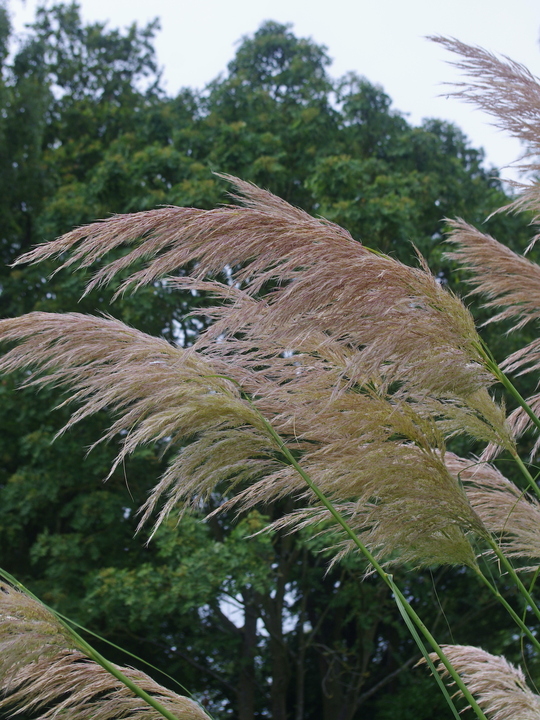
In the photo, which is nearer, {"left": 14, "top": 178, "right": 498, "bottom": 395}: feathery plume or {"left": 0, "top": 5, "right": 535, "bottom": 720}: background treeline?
{"left": 14, "top": 178, "right": 498, "bottom": 395}: feathery plume

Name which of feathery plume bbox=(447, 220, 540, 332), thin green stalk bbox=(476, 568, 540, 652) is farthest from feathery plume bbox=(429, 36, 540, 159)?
thin green stalk bbox=(476, 568, 540, 652)

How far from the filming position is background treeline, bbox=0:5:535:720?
6.66 m

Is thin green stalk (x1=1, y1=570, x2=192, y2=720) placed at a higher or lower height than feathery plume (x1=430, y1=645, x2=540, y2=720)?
higher

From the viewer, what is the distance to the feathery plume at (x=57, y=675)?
123 cm

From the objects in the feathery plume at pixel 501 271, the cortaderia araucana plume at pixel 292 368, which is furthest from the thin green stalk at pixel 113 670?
the feathery plume at pixel 501 271

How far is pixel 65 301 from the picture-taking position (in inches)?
295

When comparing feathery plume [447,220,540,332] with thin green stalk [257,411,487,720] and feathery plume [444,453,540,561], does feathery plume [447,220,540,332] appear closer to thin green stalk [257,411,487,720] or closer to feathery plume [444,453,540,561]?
feathery plume [444,453,540,561]

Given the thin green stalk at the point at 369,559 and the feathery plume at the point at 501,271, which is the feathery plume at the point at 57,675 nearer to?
the thin green stalk at the point at 369,559

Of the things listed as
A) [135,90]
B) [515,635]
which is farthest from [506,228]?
[135,90]

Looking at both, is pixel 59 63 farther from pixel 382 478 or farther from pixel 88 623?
pixel 382 478

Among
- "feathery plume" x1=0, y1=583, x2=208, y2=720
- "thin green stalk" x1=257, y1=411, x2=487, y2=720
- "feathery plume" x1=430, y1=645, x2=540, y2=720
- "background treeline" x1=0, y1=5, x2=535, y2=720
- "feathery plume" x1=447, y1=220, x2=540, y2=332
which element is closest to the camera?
"feathery plume" x1=0, y1=583, x2=208, y2=720

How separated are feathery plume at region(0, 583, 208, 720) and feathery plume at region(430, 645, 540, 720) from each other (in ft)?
2.68

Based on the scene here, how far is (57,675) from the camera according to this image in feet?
4.42

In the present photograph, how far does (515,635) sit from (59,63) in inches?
374
